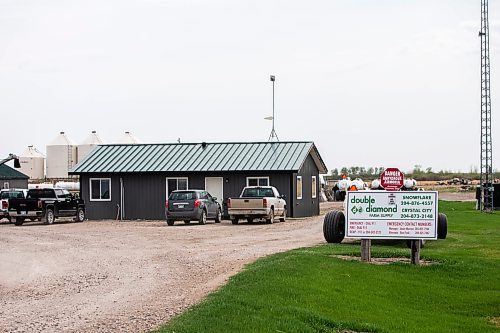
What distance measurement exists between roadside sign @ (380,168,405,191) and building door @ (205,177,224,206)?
24965 mm

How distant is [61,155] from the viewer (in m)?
71.7

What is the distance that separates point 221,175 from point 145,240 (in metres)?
17.3

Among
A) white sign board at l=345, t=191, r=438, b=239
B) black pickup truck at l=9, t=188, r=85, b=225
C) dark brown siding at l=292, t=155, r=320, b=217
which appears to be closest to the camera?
white sign board at l=345, t=191, r=438, b=239

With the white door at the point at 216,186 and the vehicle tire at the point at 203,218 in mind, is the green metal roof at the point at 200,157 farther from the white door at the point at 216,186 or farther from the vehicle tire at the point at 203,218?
the vehicle tire at the point at 203,218

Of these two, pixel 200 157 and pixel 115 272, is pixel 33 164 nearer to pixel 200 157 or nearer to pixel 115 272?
pixel 200 157

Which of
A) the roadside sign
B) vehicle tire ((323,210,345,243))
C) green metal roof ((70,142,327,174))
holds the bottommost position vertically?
vehicle tire ((323,210,345,243))

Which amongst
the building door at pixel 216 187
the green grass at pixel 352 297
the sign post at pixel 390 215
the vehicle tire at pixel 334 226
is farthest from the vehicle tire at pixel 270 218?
the sign post at pixel 390 215

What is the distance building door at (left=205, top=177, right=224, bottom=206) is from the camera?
44469mm

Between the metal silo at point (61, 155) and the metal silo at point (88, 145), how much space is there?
0.91 meters

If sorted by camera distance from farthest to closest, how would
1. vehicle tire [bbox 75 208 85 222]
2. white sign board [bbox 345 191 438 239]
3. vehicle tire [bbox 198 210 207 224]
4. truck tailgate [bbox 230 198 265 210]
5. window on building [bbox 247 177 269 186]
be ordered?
window on building [bbox 247 177 269 186] → vehicle tire [bbox 75 208 85 222] → vehicle tire [bbox 198 210 207 224] → truck tailgate [bbox 230 198 265 210] → white sign board [bbox 345 191 438 239]

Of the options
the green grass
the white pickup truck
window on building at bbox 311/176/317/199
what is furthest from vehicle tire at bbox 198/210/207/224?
the green grass

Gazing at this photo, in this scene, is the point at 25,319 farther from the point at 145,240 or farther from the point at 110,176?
the point at 110,176

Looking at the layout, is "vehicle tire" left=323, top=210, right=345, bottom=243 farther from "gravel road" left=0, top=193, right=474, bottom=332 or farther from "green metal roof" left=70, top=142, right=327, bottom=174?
"green metal roof" left=70, top=142, right=327, bottom=174

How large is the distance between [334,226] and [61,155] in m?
51.0
